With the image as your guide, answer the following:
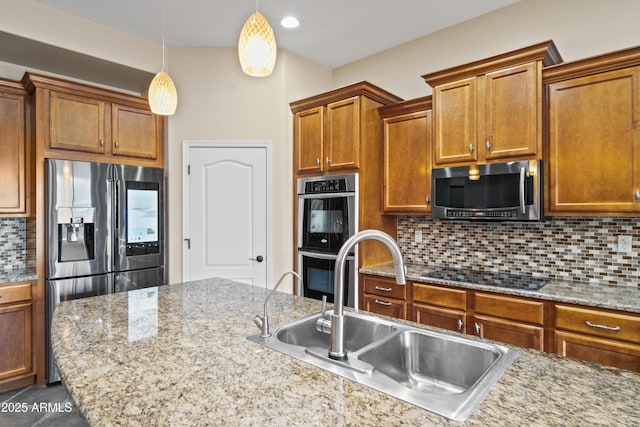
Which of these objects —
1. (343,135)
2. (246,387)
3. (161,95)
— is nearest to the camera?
(246,387)

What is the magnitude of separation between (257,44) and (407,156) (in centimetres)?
182

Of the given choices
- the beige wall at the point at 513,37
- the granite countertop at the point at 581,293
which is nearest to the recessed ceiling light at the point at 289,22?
the beige wall at the point at 513,37

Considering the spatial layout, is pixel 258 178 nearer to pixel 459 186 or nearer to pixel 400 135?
pixel 400 135

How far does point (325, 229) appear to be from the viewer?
3.33m

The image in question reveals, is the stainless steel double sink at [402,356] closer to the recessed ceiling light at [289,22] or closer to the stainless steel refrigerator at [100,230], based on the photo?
the stainless steel refrigerator at [100,230]

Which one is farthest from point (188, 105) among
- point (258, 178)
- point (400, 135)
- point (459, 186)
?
point (459, 186)

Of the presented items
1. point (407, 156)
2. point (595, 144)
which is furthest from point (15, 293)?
point (595, 144)

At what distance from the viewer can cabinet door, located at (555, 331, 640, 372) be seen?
75.0 inches

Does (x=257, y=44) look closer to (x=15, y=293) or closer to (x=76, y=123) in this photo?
(x=76, y=123)

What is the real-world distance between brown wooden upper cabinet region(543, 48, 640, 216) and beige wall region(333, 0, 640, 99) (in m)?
0.41

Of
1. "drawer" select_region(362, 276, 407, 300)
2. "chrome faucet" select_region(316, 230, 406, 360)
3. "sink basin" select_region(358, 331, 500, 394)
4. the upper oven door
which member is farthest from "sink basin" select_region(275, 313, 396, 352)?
the upper oven door

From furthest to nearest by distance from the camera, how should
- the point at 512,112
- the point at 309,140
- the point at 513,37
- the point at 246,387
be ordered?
the point at 309,140 < the point at 513,37 < the point at 512,112 < the point at 246,387

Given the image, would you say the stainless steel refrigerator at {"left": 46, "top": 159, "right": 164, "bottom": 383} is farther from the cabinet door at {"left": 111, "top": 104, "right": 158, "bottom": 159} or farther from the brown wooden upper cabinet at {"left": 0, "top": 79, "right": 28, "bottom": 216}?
the brown wooden upper cabinet at {"left": 0, "top": 79, "right": 28, "bottom": 216}

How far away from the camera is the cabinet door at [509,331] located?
2193 mm
